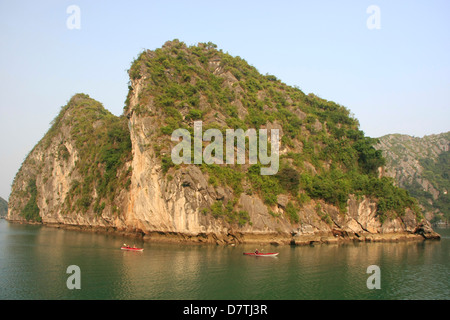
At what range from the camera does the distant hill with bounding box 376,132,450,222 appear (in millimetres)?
89875

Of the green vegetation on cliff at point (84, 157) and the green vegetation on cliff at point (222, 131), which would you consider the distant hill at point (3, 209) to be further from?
the green vegetation on cliff at point (222, 131)

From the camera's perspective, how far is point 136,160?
140 ft

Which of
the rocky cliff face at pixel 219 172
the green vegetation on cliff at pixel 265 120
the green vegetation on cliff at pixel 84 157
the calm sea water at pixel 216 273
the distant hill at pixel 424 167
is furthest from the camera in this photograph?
the distant hill at pixel 424 167

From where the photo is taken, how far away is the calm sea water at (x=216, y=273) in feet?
65.0

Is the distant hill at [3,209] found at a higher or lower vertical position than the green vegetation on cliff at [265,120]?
lower

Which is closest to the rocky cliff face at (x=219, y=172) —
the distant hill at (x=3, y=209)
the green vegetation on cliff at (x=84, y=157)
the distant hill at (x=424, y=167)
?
the green vegetation on cliff at (x=84, y=157)

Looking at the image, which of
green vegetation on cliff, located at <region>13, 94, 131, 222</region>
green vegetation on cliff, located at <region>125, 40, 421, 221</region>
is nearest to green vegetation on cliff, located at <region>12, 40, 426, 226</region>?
green vegetation on cliff, located at <region>125, 40, 421, 221</region>

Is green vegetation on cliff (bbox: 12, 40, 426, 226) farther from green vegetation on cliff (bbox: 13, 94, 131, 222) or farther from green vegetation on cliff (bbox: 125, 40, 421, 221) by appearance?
green vegetation on cliff (bbox: 13, 94, 131, 222)

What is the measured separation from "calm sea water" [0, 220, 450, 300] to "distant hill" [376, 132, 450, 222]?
52484mm

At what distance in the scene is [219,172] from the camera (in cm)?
3922

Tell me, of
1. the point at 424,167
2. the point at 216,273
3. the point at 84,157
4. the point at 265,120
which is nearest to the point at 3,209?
the point at 84,157

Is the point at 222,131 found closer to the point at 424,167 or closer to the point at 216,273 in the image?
the point at 216,273

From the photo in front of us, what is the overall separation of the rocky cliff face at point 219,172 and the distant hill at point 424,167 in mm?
30354
